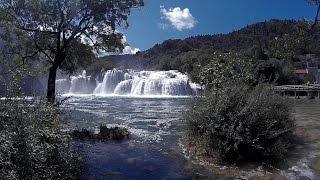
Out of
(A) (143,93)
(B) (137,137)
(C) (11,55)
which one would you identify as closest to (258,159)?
(B) (137,137)

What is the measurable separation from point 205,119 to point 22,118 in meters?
8.50

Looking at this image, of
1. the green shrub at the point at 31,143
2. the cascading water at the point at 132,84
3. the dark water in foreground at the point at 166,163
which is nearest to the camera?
the green shrub at the point at 31,143

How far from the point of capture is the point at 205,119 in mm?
15133

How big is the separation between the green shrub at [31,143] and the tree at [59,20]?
8455mm

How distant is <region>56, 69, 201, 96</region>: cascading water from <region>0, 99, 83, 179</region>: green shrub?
63261 mm

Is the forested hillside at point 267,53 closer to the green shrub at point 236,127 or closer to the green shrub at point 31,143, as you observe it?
the green shrub at point 236,127

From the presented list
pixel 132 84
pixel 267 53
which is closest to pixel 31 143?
pixel 267 53

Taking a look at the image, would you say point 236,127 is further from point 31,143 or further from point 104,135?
point 104,135

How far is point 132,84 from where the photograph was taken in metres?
76.5

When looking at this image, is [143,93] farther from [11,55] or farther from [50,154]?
[50,154]

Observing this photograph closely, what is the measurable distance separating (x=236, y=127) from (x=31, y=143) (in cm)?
855

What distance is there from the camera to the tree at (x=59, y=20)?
1856 cm

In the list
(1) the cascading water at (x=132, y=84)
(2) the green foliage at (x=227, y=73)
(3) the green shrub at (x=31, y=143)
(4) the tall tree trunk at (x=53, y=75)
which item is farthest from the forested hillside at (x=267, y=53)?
(4) the tall tree trunk at (x=53, y=75)

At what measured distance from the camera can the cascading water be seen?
74438 millimetres
